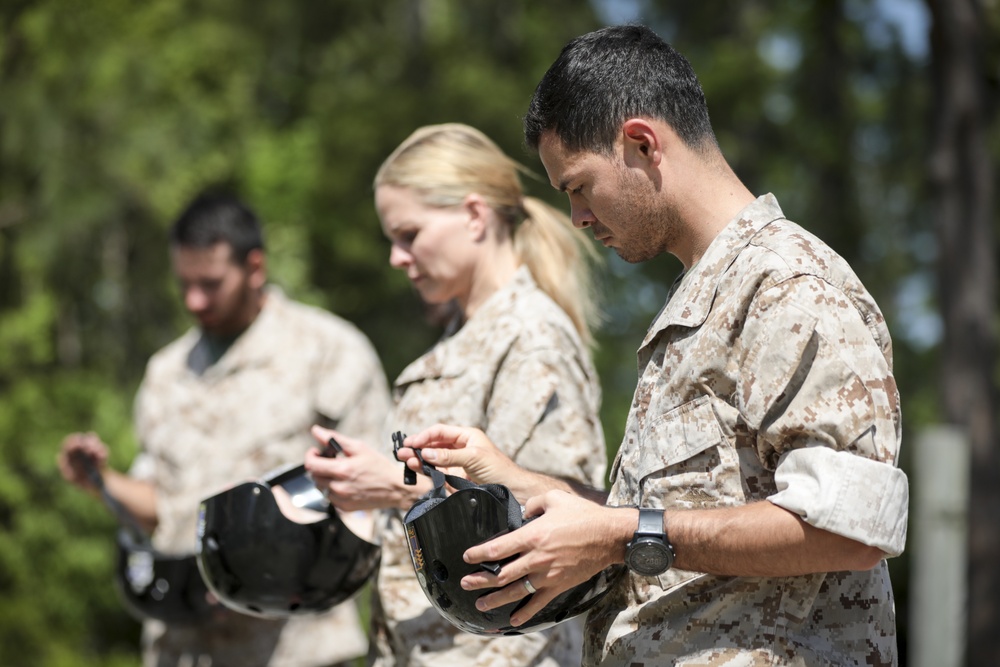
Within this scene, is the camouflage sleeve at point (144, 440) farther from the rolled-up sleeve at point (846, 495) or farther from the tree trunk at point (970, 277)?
the tree trunk at point (970, 277)

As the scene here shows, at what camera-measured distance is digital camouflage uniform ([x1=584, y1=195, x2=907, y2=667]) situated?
155 cm

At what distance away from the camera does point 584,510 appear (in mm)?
1652

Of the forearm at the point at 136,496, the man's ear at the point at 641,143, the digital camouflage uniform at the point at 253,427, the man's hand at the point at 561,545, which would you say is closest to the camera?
the man's hand at the point at 561,545

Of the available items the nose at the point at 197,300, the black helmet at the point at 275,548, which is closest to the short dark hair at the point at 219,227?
the nose at the point at 197,300

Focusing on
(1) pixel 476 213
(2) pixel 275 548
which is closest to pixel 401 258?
(1) pixel 476 213

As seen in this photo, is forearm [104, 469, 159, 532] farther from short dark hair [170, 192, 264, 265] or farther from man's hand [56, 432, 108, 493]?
short dark hair [170, 192, 264, 265]

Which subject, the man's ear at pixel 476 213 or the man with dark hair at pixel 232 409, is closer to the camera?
the man's ear at pixel 476 213

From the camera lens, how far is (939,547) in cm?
583

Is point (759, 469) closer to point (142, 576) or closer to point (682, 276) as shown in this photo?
point (682, 276)

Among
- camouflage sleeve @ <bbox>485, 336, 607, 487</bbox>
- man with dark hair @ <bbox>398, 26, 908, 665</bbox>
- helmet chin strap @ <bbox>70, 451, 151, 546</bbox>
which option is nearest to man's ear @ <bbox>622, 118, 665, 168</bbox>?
man with dark hair @ <bbox>398, 26, 908, 665</bbox>

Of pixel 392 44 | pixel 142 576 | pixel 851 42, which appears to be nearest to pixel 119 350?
pixel 392 44

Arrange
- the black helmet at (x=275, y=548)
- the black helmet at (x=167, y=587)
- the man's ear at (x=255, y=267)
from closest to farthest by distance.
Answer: the black helmet at (x=275, y=548) → the black helmet at (x=167, y=587) → the man's ear at (x=255, y=267)

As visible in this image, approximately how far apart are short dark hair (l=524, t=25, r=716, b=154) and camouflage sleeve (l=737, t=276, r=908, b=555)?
311 mm

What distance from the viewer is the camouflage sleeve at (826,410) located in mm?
1538
